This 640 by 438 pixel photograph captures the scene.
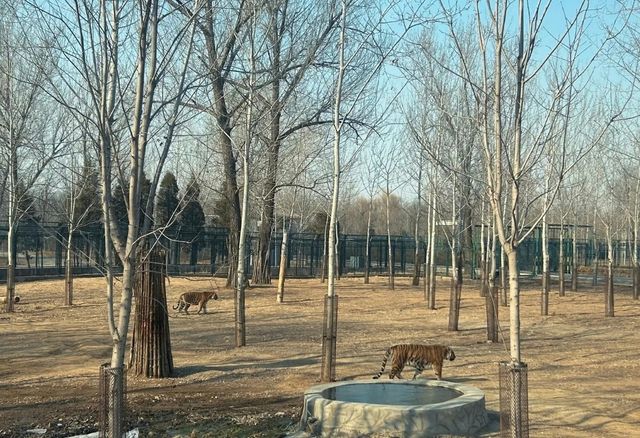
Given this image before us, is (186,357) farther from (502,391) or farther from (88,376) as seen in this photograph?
(502,391)

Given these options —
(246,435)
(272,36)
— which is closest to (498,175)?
(246,435)

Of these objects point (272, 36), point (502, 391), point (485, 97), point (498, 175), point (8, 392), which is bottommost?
point (8, 392)

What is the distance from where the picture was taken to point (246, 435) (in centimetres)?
712

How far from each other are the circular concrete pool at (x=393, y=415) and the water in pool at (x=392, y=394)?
10mm

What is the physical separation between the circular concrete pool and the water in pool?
10 mm

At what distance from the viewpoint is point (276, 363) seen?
11812mm

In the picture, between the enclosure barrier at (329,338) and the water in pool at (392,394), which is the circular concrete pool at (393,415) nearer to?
the water in pool at (392,394)

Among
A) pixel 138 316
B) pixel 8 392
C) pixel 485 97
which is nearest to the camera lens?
pixel 485 97

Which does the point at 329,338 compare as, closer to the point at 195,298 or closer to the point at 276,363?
the point at 276,363

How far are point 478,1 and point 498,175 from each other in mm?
1529

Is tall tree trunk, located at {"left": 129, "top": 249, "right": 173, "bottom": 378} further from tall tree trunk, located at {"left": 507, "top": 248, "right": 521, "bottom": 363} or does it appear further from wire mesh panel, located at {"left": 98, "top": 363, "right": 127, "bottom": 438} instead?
tall tree trunk, located at {"left": 507, "top": 248, "right": 521, "bottom": 363}

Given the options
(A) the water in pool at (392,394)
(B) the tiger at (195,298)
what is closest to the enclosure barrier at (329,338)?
(A) the water in pool at (392,394)

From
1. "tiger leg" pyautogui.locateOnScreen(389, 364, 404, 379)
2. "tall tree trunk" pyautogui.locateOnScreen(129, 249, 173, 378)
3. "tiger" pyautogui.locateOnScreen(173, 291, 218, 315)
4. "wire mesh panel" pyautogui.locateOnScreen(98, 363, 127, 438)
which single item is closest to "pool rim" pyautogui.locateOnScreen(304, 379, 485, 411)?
"tiger leg" pyautogui.locateOnScreen(389, 364, 404, 379)

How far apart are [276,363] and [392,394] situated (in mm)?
4005
